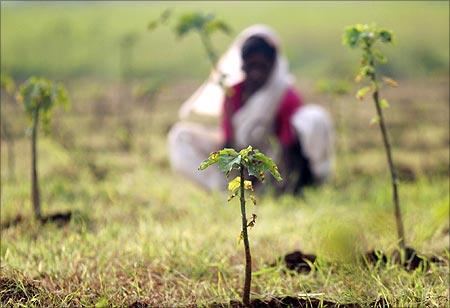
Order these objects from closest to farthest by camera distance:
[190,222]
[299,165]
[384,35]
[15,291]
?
1. [15,291]
2. [384,35]
3. [190,222]
4. [299,165]

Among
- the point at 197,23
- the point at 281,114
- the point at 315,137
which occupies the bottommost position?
the point at 315,137

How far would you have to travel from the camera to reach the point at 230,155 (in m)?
2.39

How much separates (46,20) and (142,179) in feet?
45.5

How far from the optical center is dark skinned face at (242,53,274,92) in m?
5.49

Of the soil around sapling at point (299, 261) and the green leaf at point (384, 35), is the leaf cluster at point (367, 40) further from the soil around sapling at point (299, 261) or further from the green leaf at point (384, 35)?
the soil around sapling at point (299, 261)

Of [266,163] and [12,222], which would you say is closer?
[266,163]

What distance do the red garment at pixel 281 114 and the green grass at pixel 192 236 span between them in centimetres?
50

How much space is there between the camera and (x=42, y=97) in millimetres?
3750

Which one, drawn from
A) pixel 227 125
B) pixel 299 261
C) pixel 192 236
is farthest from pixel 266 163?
pixel 227 125

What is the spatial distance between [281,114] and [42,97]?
2.39 metres

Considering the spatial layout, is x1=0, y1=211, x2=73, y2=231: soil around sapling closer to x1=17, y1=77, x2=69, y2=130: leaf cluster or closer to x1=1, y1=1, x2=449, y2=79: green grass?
x1=17, y1=77, x2=69, y2=130: leaf cluster

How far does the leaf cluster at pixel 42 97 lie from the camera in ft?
12.2

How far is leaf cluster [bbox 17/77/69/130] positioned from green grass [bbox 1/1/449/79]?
10.5 meters

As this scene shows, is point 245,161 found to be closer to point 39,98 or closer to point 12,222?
point 39,98
